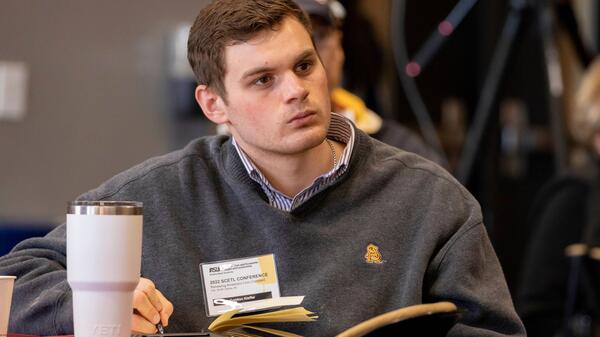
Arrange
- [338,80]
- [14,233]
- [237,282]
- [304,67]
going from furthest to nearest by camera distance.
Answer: [338,80] < [14,233] < [304,67] < [237,282]

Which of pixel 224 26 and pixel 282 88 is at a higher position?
pixel 224 26

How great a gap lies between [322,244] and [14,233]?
141 centimetres

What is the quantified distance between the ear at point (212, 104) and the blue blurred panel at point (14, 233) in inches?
41.9

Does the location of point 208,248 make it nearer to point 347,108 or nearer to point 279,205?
point 279,205

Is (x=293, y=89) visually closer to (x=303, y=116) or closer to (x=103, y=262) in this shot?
(x=303, y=116)

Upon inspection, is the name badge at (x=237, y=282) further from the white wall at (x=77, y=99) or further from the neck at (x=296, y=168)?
the white wall at (x=77, y=99)

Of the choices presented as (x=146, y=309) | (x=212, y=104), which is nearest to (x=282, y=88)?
(x=212, y=104)

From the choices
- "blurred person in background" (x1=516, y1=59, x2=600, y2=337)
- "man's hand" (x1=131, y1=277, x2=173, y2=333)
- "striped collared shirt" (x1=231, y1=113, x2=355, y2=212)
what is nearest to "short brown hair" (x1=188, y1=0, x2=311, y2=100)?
"striped collared shirt" (x1=231, y1=113, x2=355, y2=212)

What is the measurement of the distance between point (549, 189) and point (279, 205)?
78.4 inches

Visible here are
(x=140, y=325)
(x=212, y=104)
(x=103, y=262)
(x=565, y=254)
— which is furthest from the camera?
(x=565, y=254)

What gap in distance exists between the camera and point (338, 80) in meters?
3.25

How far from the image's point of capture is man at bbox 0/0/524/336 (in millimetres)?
1824

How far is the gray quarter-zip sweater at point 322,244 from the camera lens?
1801 mm

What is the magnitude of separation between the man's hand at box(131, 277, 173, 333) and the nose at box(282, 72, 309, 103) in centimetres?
44
